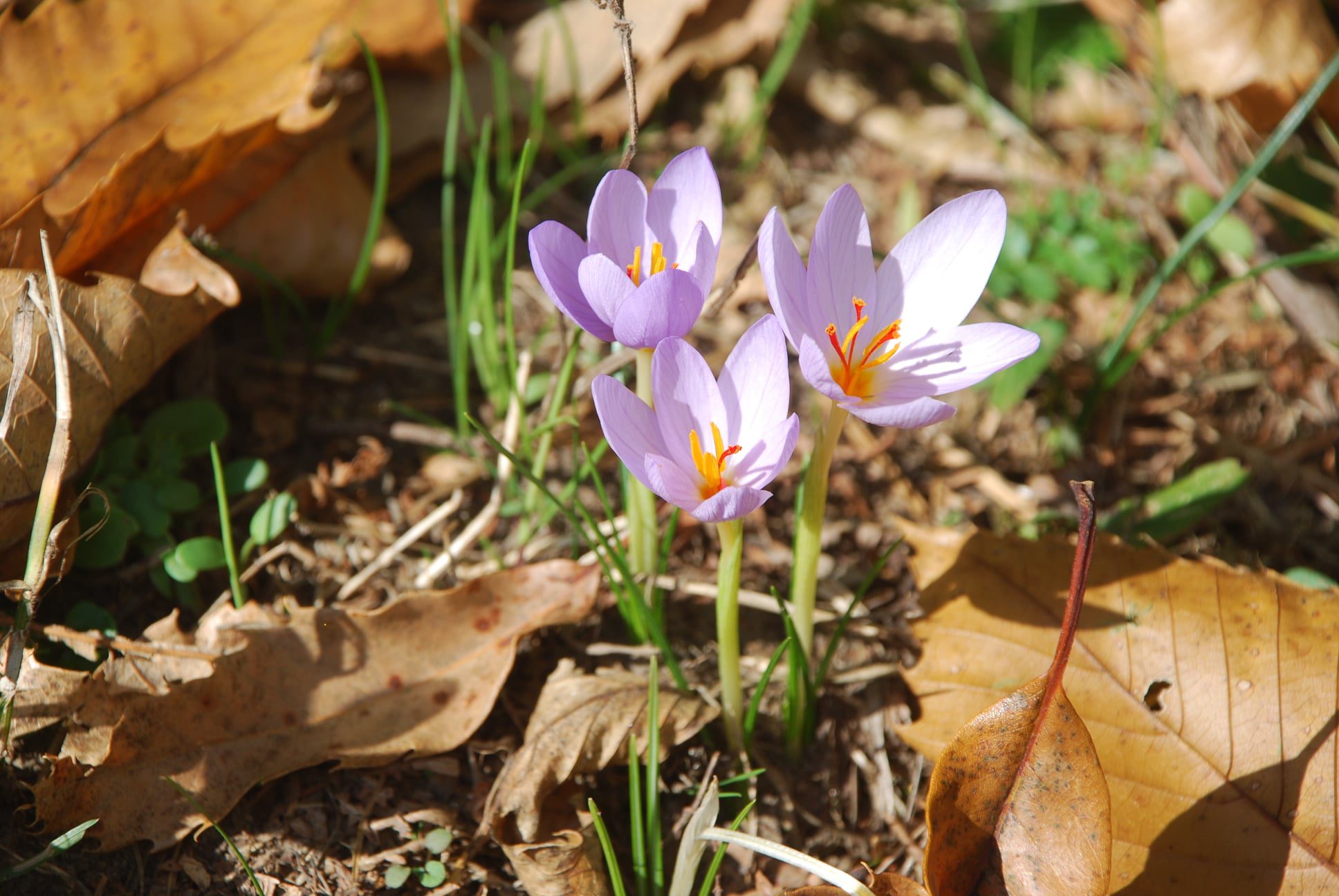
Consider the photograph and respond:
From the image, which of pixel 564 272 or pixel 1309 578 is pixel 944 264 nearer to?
pixel 564 272

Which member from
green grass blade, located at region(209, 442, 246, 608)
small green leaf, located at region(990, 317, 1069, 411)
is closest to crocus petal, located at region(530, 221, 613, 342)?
green grass blade, located at region(209, 442, 246, 608)

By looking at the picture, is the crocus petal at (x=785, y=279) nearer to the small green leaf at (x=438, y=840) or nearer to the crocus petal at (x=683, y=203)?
the crocus petal at (x=683, y=203)

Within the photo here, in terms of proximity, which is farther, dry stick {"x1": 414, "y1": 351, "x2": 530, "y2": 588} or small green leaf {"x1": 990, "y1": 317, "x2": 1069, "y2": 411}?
small green leaf {"x1": 990, "y1": 317, "x2": 1069, "y2": 411}

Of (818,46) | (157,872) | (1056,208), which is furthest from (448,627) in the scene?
(818,46)

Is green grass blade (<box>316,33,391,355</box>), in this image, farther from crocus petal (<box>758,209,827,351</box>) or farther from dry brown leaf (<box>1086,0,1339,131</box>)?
dry brown leaf (<box>1086,0,1339,131</box>)

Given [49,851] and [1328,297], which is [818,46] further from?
[49,851]

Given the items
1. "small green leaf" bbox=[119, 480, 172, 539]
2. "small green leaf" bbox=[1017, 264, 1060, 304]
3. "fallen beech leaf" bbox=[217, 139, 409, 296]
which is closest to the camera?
"small green leaf" bbox=[119, 480, 172, 539]
